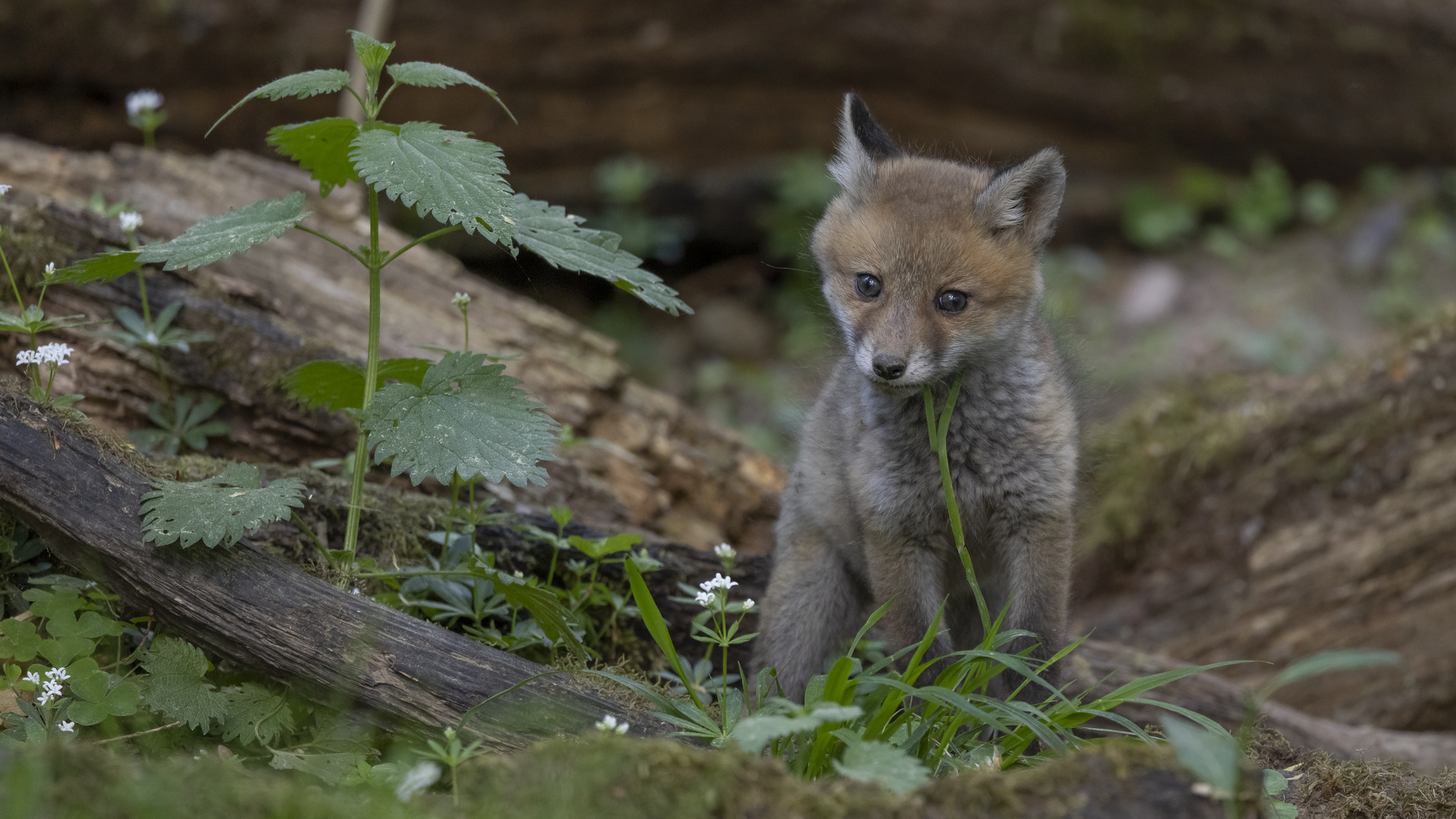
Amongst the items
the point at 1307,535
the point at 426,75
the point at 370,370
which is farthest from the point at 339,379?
Answer: the point at 1307,535

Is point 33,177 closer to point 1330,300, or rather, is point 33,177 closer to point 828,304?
point 828,304

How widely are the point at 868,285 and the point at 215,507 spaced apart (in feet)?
6.94

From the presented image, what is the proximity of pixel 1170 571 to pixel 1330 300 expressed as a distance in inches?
191

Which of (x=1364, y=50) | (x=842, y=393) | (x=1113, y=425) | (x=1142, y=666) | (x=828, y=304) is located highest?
(x=1364, y=50)

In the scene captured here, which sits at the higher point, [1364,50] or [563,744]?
[1364,50]

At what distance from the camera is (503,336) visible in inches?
208

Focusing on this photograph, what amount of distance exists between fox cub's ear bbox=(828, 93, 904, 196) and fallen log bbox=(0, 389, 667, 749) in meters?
2.09

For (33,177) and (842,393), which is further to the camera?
(33,177)

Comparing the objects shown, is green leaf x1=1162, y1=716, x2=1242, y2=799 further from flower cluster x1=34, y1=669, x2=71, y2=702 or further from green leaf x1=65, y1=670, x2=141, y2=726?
flower cluster x1=34, y1=669, x2=71, y2=702

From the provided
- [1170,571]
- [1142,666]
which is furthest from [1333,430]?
[1142,666]

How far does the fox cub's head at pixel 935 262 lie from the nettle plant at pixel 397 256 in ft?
2.30

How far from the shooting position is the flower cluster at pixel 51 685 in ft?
9.04

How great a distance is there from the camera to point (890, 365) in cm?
338

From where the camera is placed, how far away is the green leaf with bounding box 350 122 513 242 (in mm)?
2814
